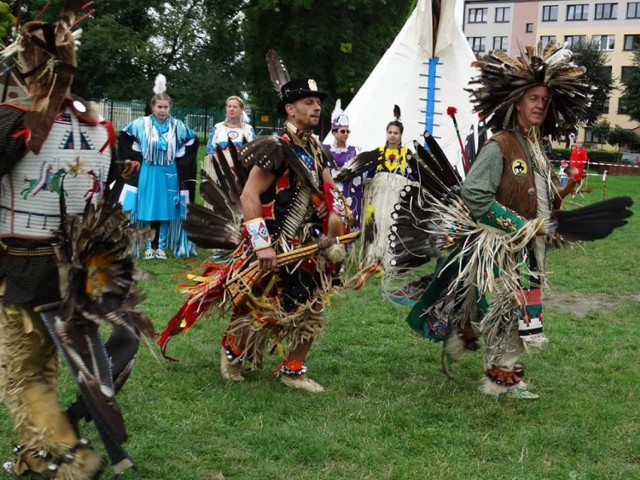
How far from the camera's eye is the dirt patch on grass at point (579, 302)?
7199 millimetres

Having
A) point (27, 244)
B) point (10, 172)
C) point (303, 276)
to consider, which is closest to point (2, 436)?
point (27, 244)

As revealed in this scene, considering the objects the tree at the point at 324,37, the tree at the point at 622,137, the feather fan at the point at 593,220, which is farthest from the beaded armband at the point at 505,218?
the tree at the point at 622,137

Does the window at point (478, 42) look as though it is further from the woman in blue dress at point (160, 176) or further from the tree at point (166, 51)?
the woman in blue dress at point (160, 176)

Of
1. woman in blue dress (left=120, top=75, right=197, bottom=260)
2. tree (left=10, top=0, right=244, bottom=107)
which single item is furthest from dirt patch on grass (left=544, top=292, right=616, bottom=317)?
tree (left=10, top=0, right=244, bottom=107)

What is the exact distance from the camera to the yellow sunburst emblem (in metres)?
4.45

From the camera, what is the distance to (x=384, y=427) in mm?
4094

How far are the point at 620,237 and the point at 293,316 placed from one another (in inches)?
335

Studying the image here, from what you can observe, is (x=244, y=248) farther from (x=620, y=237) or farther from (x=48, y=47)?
(x=620, y=237)

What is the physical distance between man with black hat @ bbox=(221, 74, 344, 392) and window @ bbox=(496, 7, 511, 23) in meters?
61.3

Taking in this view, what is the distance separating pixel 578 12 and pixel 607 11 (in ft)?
6.86

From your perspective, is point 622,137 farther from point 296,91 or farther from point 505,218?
point 296,91

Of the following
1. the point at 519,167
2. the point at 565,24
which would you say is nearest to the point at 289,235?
the point at 519,167

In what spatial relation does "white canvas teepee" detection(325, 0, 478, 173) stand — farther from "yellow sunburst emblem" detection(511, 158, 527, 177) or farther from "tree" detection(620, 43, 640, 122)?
"tree" detection(620, 43, 640, 122)

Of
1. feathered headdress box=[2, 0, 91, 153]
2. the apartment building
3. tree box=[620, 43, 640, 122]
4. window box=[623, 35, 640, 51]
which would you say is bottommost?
feathered headdress box=[2, 0, 91, 153]
